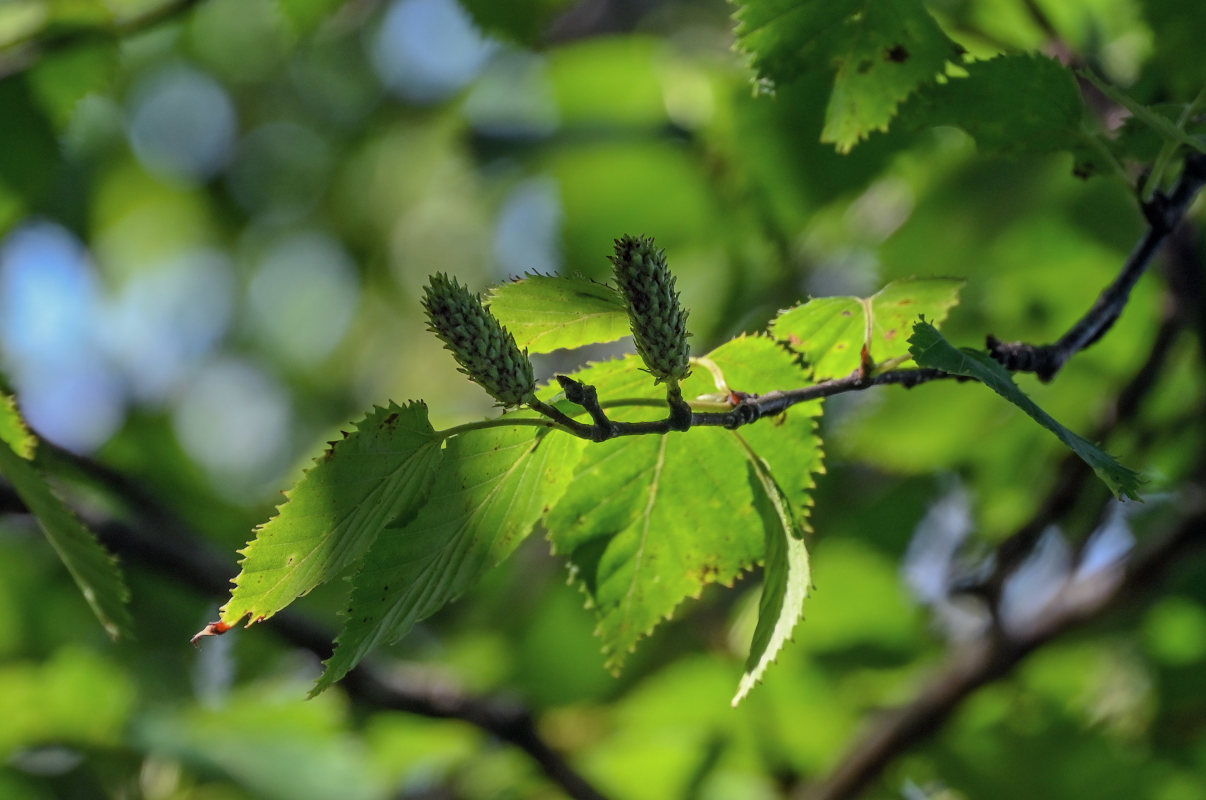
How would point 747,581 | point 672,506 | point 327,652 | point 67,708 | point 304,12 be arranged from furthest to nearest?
point 747,581 → point 67,708 → point 327,652 → point 304,12 → point 672,506

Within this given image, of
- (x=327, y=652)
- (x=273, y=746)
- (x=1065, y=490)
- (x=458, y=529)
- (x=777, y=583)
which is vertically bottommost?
(x=273, y=746)

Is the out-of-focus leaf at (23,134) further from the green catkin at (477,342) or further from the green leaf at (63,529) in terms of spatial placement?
the green catkin at (477,342)

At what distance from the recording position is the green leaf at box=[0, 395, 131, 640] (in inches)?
27.8

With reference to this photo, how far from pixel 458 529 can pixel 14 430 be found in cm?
31

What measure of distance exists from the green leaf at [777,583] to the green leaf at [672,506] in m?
0.03

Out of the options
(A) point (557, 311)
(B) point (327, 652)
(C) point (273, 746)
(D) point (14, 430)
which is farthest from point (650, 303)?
(C) point (273, 746)

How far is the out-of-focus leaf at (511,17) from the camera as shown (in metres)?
1.29

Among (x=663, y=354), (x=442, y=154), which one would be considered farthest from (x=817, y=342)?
(x=442, y=154)

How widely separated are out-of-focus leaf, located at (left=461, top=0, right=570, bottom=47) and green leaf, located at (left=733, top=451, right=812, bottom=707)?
75 centimetres

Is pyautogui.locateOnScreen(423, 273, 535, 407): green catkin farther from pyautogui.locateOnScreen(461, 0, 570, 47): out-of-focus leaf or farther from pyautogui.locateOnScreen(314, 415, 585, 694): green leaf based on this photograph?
pyautogui.locateOnScreen(461, 0, 570, 47): out-of-focus leaf

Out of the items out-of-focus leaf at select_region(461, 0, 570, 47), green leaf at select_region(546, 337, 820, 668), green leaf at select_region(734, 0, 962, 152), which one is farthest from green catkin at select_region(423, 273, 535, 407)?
out-of-focus leaf at select_region(461, 0, 570, 47)

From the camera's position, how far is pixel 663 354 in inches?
25.0

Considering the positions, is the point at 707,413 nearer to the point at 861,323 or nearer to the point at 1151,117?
the point at 861,323

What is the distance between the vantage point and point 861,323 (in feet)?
2.67
